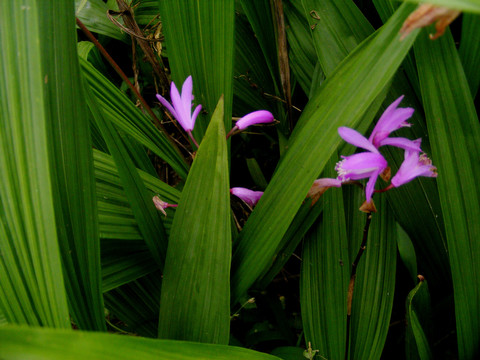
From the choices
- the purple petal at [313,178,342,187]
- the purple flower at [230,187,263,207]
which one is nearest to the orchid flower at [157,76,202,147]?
the purple flower at [230,187,263,207]

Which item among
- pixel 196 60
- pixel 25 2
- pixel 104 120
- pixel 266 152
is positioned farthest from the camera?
pixel 266 152

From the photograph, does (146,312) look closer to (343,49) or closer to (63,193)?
(63,193)

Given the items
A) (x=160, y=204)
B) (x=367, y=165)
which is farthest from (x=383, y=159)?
(x=160, y=204)

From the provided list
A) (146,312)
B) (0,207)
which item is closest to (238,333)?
(146,312)

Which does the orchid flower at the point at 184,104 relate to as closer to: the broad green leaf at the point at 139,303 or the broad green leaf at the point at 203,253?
the broad green leaf at the point at 203,253

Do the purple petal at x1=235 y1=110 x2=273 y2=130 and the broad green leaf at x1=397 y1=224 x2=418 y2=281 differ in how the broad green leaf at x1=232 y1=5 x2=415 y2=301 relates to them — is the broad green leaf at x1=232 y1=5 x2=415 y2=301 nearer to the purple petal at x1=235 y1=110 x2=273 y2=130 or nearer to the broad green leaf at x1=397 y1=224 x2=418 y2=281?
the purple petal at x1=235 y1=110 x2=273 y2=130
